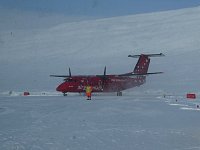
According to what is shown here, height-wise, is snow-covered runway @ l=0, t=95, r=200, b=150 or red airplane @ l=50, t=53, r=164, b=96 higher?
red airplane @ l=50, t=53, r=164, b=96

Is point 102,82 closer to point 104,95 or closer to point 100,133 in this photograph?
point 104,95

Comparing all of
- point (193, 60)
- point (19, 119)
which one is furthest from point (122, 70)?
point (19, 119)

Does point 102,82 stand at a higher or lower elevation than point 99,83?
higher

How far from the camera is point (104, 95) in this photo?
4138 cm

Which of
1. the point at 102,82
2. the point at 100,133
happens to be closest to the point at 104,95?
the point at 102,82

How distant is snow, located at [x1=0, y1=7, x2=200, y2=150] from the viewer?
938 cm

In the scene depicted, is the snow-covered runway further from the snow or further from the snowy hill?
the snowy hill

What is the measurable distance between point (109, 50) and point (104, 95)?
121ft

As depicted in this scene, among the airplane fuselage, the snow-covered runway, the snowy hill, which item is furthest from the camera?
the snowy hill

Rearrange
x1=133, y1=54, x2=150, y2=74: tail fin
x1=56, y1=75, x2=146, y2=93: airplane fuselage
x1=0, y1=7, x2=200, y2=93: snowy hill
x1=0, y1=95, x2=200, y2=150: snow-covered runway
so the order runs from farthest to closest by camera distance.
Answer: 1. x1=0, y1=7, x2=200, y2=93: snowy hill
2. x1=133, y1=54, x2=150, y2=74: tail fin
3. x1=56, y1=75, x2=146, y2=93: airplane fuselage
4. x1=0, y1=95, x2=200, y2=150: snow-covered runway

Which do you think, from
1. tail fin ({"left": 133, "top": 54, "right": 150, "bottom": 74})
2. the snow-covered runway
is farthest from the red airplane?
the snow-covered runway

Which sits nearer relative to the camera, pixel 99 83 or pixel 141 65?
pixel 99 83

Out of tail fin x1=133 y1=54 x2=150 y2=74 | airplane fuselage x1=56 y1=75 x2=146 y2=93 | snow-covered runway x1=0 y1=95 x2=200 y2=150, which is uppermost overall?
tail fin x1=133 y1=54 x2=150 y2=74

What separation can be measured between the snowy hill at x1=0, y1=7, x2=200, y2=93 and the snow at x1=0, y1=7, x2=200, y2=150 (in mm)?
154
